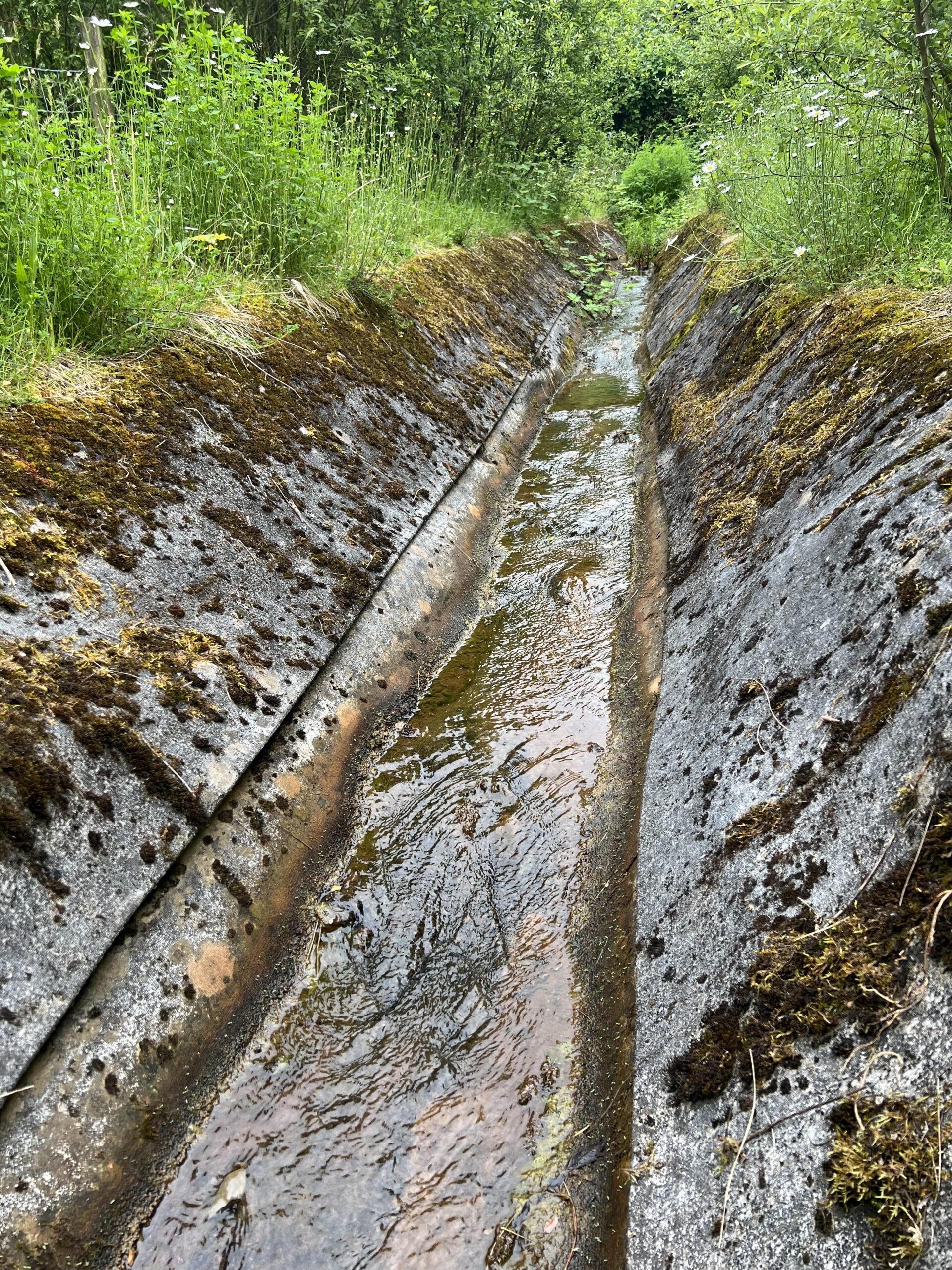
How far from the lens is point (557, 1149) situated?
216cm

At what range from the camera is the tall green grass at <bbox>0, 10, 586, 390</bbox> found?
3275mm

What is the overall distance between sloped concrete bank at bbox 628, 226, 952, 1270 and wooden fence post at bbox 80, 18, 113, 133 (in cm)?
419

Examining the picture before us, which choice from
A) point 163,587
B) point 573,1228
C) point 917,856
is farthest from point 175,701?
point 917,856

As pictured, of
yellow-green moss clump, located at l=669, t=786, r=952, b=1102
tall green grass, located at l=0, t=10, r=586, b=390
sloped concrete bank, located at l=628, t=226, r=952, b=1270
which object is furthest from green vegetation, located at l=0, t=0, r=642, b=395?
yellow-green moss clump, located at l=669, t=786, r=952, b=1102

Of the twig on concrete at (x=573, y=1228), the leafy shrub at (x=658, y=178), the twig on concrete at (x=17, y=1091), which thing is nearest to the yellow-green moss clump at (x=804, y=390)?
the twig on concrete at (x=573, y=1228)

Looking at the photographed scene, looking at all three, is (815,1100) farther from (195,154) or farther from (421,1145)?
(195,154)

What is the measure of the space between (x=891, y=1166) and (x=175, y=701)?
2.37 metres

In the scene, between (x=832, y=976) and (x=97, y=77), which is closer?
(x=832, y=976)

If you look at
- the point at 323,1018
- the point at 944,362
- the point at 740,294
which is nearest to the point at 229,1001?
the point at 323,1018

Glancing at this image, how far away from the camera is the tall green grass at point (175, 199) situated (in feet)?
10.7

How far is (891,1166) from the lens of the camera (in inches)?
56.3

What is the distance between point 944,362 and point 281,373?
129 inches

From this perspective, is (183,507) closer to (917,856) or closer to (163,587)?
(163,587)

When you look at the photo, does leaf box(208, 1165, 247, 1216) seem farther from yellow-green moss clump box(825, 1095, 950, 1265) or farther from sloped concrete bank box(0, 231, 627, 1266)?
yellow-green moss clump box(825, 1095, 950, 1265)
